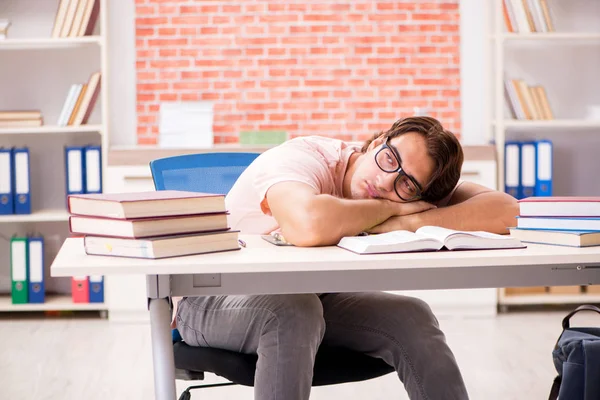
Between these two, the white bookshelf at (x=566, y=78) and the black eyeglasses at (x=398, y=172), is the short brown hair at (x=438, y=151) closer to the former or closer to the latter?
the black eyeglasses at (x=398, y=172)

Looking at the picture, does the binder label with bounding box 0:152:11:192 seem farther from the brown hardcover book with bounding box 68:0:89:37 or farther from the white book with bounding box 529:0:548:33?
the white book with bounding box 529:0:548:33

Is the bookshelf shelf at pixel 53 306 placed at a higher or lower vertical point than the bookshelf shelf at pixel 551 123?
lower

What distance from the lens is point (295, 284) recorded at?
1.52 meters

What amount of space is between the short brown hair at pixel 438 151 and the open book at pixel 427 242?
0.92 ft

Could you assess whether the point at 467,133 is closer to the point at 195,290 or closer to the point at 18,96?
the point at 18,96

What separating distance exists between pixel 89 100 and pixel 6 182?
0.59m

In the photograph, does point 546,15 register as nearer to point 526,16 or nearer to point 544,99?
point 526,16

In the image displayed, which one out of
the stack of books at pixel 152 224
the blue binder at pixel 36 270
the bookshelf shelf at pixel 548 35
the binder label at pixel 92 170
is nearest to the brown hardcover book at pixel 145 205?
the stack of books at pixel 152 224

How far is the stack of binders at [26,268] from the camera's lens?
4.22 m

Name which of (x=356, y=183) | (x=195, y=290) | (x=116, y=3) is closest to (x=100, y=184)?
(x=116, y=3)

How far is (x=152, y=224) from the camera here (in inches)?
60.3

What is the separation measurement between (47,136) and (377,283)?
341 centimetres

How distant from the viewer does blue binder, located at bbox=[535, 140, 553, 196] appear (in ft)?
→ 13.9

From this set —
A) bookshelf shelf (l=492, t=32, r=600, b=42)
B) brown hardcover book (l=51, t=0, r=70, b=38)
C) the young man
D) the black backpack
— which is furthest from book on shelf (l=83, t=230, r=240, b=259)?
bookshelf shelf (l=492, t=32, r=600, b=42)
